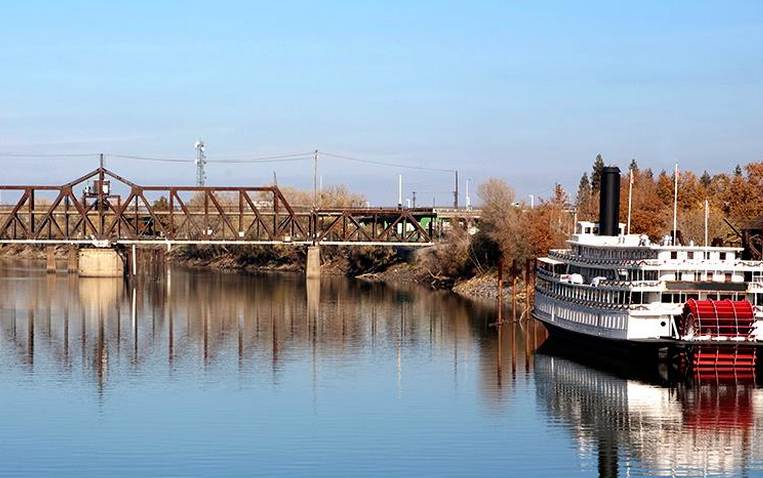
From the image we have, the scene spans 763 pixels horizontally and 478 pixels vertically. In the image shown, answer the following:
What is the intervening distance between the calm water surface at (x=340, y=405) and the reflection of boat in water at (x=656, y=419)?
4.9 inches

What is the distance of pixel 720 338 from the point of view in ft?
228

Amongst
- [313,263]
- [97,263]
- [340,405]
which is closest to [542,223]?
[313,263]

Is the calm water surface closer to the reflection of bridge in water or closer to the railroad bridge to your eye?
the reflection of bridge in water

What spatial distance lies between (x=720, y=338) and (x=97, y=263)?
346ft

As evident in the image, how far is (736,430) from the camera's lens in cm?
5606

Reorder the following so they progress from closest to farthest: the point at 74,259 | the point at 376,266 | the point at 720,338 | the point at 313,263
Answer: the point at 720,338, the point at 313,263, the point at 376,266, the point at 74,259

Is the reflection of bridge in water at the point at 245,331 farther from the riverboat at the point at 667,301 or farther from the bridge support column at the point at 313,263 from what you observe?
the bridge support column at the point at 313,263

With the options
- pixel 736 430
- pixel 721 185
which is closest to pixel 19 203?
pixel 721 185

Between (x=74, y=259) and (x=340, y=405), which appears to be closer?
(x=340, y=405)

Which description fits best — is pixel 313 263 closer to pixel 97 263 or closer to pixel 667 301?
pixel 97 263

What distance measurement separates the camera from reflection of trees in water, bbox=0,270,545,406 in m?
75.6

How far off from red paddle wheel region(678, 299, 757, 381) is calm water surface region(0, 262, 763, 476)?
2.51 metres

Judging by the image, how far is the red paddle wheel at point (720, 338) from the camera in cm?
6944

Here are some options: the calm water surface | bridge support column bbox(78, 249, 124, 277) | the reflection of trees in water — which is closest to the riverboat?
the calm water surface
